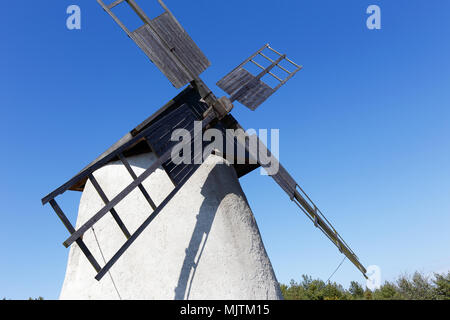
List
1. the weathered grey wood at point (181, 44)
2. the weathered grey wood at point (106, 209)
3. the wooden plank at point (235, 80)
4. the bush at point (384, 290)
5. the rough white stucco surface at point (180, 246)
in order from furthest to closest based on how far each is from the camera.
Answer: the bush at point (384, 290) < the wooden plank at point (235, 80) < the weathered grey wood at point (181, 44) < the rough white stucco surface at point (180, 246) < the weathered grey wood at point (106, 209)

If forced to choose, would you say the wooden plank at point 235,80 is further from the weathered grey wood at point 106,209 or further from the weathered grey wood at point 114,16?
the weathered grey wood at point 106,209

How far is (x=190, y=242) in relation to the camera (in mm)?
6535

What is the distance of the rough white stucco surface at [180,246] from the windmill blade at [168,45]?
1.65m

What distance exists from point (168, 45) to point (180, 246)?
12.0 feet

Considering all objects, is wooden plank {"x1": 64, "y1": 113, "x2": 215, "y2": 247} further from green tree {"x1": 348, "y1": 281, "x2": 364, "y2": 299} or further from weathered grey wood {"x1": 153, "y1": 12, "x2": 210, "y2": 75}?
green tree {"x1": 348, "y1": 281, "x2": 364, "y2": 299}

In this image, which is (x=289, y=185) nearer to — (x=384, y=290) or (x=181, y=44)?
(x=181, y=44)

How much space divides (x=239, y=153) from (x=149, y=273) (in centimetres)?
303

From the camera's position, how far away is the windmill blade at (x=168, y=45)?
703 cm

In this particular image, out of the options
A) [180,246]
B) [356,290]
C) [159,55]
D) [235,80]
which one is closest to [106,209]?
[180,246]

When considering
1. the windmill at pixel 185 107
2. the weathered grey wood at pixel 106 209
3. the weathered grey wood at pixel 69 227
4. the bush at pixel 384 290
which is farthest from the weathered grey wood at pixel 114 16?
the bush at pixel 384 290

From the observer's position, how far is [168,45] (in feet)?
24.0

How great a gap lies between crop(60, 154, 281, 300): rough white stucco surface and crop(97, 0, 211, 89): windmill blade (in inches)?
65.1
